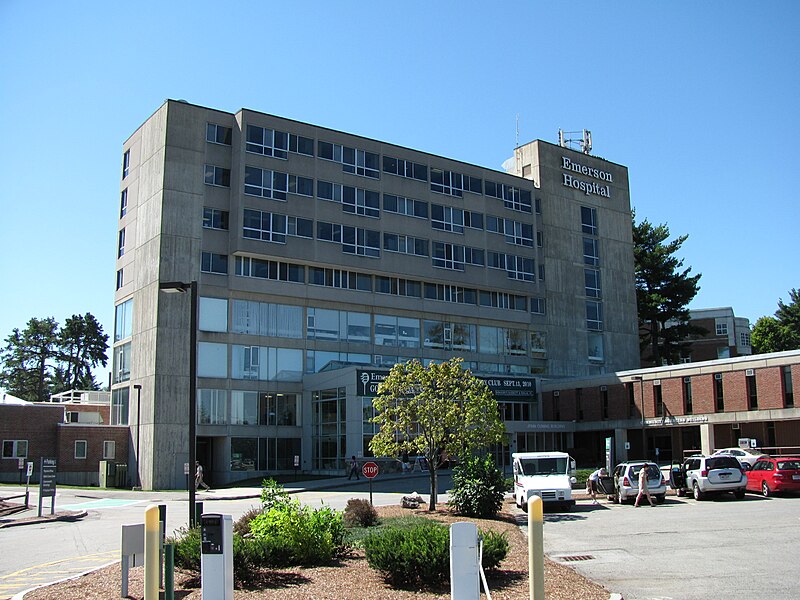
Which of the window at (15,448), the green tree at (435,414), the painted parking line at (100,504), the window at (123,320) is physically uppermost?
the window at (123,320)

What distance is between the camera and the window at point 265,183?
54.2m

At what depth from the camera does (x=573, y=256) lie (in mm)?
70875

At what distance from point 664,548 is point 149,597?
11619 millimetres

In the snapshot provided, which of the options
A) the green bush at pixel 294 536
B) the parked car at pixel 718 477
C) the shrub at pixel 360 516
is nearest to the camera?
the green bush at pixel 294 536

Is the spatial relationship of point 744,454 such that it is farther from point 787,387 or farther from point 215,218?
point 215,218

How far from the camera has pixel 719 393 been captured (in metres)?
50.6

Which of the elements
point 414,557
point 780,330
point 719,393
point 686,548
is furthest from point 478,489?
point 780,330

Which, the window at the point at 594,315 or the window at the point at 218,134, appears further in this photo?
the window at the point at 594,315

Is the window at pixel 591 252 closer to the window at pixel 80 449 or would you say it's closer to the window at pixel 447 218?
the window at pixel 447 218

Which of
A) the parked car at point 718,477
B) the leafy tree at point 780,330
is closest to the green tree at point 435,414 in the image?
the parked car at point 718,477

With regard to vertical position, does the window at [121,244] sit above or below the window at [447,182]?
below

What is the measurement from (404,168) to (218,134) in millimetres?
14522

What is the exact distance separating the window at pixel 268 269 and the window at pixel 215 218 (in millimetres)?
2446

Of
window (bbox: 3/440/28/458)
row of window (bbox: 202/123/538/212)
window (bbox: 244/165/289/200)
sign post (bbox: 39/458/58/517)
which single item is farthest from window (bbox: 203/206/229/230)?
sign post (bbox: 39/458/58/517)
